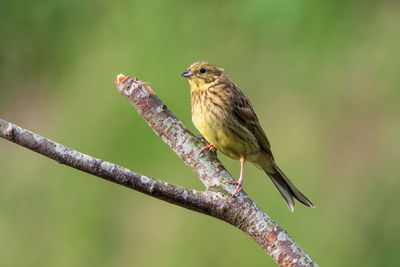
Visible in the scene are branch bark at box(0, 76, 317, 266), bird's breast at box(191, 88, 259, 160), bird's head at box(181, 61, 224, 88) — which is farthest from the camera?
bird's head at box(181, 61, 224, 88)

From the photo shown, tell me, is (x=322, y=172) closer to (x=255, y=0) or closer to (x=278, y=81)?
(x=278, y=81)

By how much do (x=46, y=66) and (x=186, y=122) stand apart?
163 centimetres

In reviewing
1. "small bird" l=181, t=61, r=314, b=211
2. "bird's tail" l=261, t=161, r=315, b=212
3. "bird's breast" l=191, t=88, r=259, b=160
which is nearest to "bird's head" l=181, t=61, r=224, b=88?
"small bird" l=181, t=61, r=314, b=211

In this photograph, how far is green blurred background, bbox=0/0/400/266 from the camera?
174 inches

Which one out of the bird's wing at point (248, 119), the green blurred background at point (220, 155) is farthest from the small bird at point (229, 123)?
the green blurred background at point (220, 155)

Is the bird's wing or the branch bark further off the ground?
the bird's wing

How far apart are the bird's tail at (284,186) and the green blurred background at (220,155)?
33.7 inches

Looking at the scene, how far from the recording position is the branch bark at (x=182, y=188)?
215 centimetres

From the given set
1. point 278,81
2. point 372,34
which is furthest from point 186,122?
point 372,34

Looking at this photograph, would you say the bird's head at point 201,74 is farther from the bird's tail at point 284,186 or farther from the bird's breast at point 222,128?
the bird's tail at point 284,186

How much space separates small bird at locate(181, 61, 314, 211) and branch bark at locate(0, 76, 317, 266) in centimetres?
52

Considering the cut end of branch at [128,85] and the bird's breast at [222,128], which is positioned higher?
the cut end of branch at [128,85]

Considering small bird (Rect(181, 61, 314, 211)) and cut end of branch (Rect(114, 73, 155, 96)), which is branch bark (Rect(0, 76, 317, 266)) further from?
small bird (Rect(181, 61, 314, 211))

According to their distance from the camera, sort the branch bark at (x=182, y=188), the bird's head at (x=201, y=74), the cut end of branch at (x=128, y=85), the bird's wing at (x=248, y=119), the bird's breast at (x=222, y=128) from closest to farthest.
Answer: the branch bark at (x=182, y=188), the cut end of branch at (x=128, y=85), the bird's breast at (x=222, y=128), the bird's wing at (x=248, y=119), the bird's head at (x=201, y=74)
